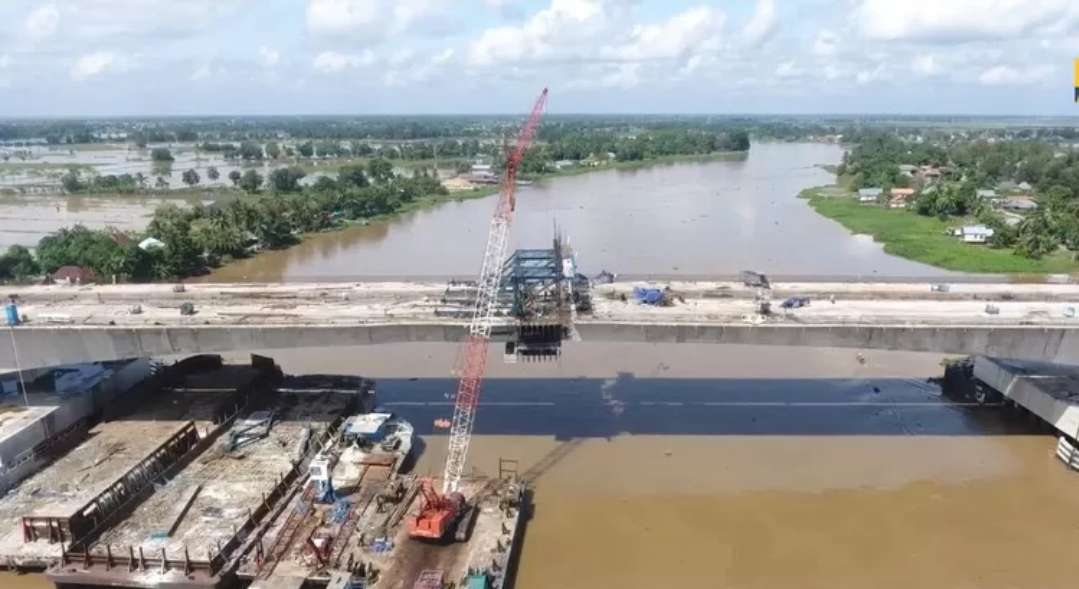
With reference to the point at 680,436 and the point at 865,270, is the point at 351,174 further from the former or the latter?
the point at 680,436

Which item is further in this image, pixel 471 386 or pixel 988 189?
pixel 988 189

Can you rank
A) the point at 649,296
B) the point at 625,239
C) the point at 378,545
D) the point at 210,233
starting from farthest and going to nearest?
the point at 625,239 < the point at 210,233 < the point at 649,296 < the point at 378,545

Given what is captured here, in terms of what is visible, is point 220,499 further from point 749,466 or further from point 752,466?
point 752,466

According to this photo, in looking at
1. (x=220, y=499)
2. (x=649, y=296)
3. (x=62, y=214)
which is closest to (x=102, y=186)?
(x=62, y=214)

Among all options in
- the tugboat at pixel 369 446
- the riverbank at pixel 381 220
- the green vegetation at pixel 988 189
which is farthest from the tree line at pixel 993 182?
the tugboat at pixel 369 446

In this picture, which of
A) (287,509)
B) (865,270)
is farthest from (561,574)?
(865,270)

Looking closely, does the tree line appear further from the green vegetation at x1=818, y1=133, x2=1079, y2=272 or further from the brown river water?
the brown river water

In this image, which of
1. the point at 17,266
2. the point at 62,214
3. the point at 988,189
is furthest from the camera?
the point at 988,189
